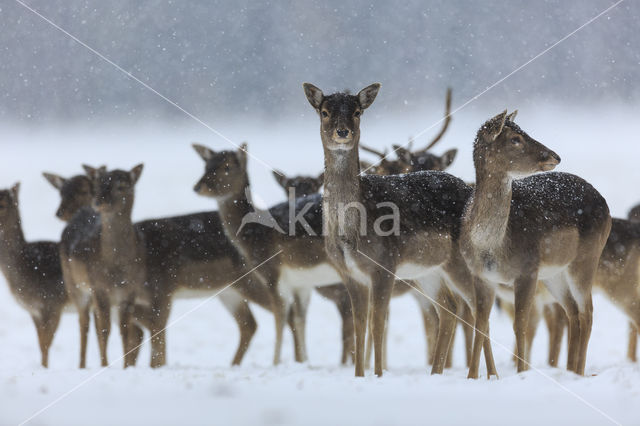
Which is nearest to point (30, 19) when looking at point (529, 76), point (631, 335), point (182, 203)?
point (182, 203)

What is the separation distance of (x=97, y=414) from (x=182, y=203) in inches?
583

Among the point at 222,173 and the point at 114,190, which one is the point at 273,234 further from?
the point at 114,190

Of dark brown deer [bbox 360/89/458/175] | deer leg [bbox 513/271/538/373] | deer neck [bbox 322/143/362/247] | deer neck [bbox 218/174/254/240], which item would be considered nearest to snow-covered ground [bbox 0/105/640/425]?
deer leg [bbox 513/271/538/373]

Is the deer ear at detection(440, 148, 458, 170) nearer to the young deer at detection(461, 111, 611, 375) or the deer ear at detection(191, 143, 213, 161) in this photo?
the young deer at detection(461, 111, 611, 375)

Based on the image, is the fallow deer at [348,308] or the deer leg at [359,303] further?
the fallow deer at [348,308]

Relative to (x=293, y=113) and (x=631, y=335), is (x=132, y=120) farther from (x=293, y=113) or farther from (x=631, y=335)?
(x=631, y=335)

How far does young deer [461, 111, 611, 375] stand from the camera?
222 inches

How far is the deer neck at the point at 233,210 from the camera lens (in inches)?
343

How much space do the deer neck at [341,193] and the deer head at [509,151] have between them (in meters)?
0.94

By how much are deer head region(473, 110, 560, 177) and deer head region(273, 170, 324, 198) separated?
414 centimetres

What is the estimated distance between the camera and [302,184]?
980 centimetres

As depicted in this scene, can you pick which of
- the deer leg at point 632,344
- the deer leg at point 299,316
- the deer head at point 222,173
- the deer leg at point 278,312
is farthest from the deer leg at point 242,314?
the deer leg at point 632,344

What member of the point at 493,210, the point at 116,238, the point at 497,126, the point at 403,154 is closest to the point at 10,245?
the point at 116,238

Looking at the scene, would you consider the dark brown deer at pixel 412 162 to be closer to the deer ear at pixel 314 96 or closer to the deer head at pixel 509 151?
the deer ear at pixel 314 96
